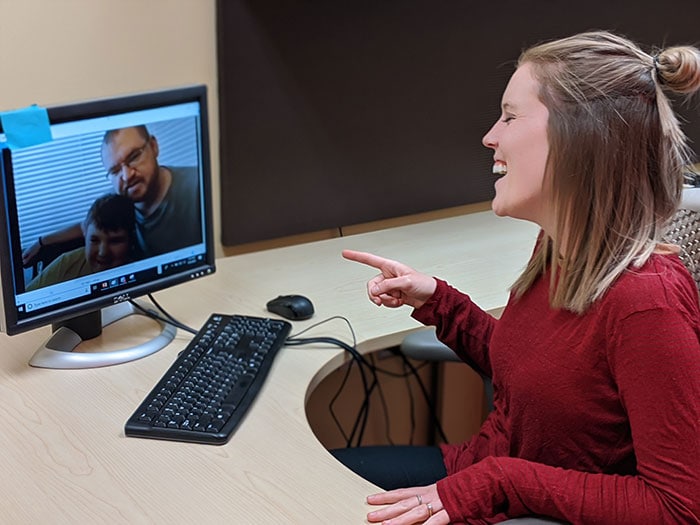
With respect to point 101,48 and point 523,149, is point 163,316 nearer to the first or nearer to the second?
point 101,48

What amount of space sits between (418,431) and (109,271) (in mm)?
1213

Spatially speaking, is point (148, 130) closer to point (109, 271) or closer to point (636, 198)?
point (109, 271)

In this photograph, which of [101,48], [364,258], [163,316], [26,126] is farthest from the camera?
[101,48]

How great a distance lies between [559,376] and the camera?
1067 millimetres

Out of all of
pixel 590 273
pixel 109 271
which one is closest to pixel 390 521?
pixel 590 273

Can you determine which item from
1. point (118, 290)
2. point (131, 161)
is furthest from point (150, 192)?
point (118, 290)

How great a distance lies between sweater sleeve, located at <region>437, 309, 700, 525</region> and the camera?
3.08ft

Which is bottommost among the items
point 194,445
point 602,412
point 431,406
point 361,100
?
point 431,406

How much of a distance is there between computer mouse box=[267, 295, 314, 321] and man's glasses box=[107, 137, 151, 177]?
35 cm

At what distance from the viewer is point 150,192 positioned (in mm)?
1410

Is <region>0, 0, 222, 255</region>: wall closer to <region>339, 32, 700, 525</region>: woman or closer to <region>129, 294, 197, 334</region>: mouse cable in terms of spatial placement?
<region>129, 294, 197, 334</region>: mouse cable

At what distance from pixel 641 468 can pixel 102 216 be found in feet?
2.86

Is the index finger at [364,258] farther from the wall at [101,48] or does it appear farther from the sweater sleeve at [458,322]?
the wall at [101,48]

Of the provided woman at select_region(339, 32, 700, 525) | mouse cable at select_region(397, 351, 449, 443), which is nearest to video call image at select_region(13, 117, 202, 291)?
woman at select_region(339, 32, 700, 525)
